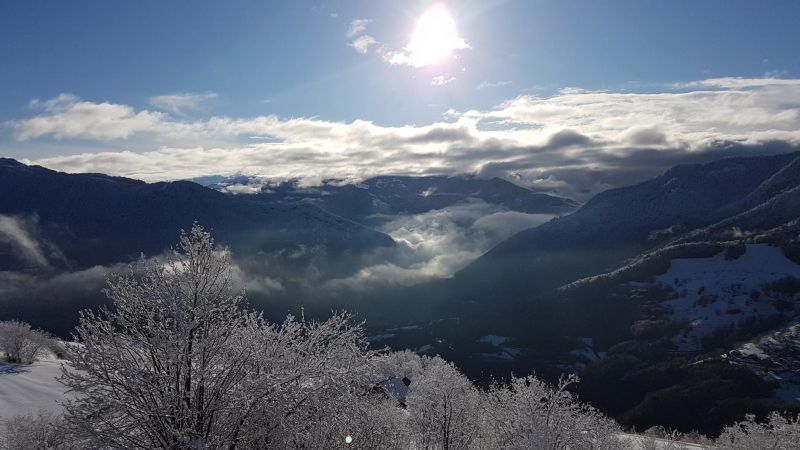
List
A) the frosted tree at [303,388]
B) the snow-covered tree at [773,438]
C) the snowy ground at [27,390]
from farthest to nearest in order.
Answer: the snowy ground at [27,390] → the snow-covered tree at [773,438] → the frosted tree at [303,388]

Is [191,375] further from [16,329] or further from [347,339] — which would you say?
[16,329]

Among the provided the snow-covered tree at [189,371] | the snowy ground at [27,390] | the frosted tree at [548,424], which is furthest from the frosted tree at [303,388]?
the snowy ground at [27,390]

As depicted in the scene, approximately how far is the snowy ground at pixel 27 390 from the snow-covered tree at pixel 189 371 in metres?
47.9

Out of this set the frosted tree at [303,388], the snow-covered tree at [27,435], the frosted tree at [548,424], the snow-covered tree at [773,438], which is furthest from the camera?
the snow-covered tree at [773,438]

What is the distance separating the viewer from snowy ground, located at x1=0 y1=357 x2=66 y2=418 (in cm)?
6291

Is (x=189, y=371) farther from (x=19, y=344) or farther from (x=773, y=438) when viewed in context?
(x=19, y=344)

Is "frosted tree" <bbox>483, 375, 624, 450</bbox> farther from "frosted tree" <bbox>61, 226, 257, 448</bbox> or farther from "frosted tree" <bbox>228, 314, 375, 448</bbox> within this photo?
"frosted tree" <bbox>61, 226, 257, 448</bbox>

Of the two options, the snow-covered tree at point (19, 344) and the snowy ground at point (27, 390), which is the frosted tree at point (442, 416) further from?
the snow-covered tree at point (19, 344)

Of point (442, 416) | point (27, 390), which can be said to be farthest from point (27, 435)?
point (442, 416)

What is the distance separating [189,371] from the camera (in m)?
18.0

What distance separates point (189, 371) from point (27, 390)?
68.6m

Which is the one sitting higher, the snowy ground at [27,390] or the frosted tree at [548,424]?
the frosted tree at [548,424]

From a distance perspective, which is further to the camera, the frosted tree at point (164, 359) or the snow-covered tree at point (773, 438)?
the snow-covered tree at point (773, 438)

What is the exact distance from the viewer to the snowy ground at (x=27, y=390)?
62.9 metres
